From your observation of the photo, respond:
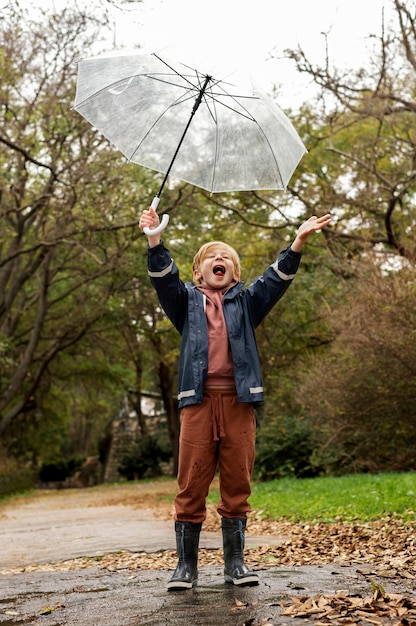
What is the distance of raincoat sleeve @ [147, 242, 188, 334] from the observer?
171 inches

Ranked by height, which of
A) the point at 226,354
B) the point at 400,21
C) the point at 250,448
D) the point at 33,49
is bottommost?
the point at 250,448

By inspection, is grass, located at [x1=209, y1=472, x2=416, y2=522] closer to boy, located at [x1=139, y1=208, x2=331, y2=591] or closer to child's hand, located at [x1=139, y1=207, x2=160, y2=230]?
boy, located at [x1=139, y1=208, x2=331, y2=591]

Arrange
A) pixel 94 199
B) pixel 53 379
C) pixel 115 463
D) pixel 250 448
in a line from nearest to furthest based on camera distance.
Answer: pixel 250 448
pixel 94 199
pixel 53 379
pixel 115 463

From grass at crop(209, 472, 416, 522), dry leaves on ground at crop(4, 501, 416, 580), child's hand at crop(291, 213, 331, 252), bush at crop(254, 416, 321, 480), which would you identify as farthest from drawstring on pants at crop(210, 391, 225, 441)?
bush at crop(254, 416, 321, 480)

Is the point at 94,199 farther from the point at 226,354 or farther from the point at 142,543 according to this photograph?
the point at 226,354

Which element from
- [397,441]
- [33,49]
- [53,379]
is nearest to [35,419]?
[53,379]

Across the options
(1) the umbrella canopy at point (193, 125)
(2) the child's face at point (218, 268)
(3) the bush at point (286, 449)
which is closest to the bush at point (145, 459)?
(3) the bush at point (286, 449)

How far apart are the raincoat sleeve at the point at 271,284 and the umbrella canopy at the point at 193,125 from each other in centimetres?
85

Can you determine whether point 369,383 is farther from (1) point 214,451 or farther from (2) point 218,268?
(1) point 214,451

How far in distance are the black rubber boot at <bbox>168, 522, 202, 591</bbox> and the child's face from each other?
1.44 metres

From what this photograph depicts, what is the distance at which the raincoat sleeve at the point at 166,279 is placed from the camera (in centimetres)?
433

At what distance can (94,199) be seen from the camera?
16203 millimetres

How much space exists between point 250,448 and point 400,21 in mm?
11350

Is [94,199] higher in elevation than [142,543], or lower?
higher
